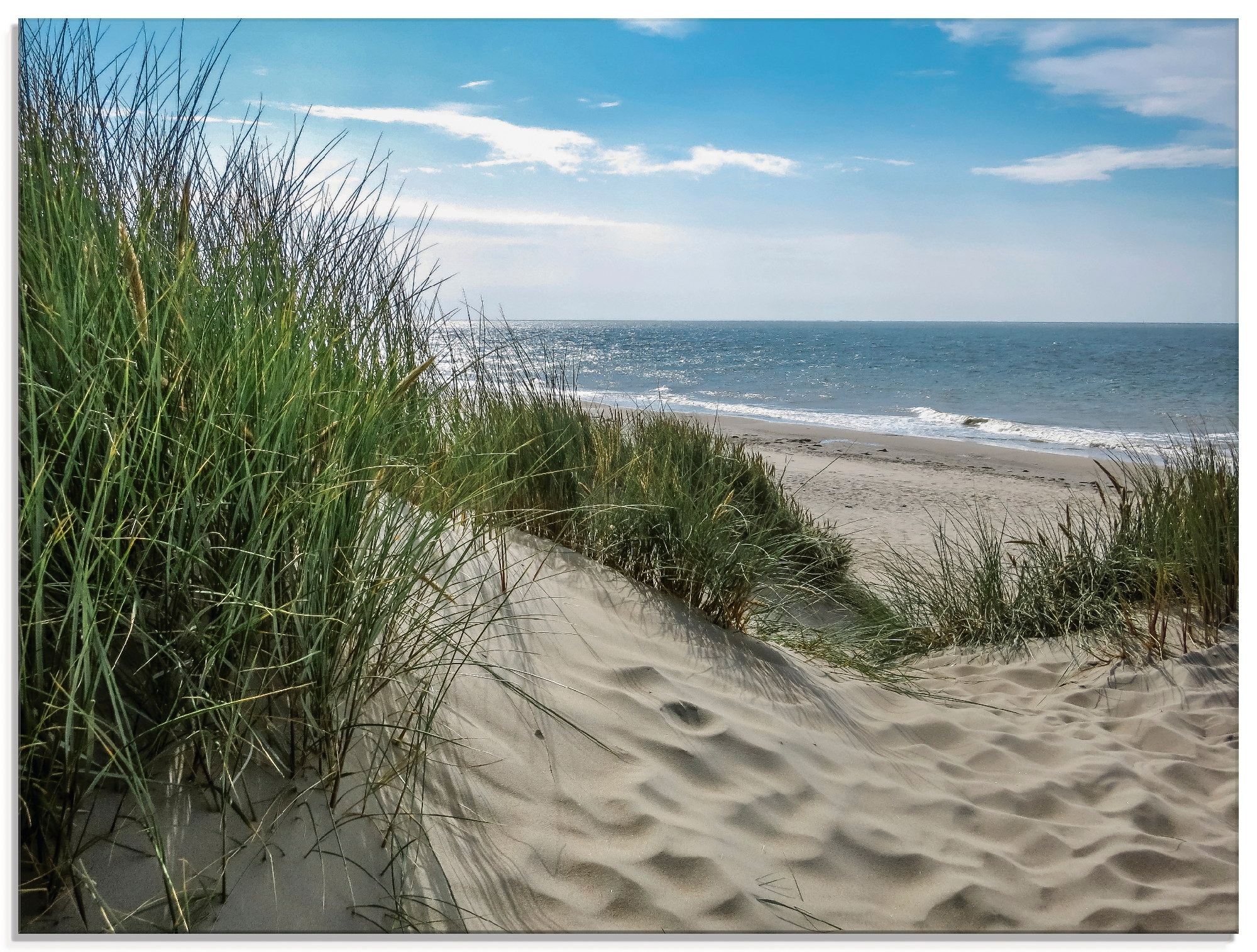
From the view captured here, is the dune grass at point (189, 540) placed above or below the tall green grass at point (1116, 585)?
above

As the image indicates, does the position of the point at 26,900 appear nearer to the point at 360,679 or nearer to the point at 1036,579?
the point at 360,679

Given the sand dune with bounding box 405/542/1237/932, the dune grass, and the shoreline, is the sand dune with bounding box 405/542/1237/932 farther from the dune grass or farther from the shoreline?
the shoreline

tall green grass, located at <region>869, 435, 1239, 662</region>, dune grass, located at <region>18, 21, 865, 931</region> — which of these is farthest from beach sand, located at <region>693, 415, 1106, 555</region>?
dune grass, located at <region>18, 21, 865, 931</region>

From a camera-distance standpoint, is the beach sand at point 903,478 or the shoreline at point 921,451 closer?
the beach sand at point 903,478

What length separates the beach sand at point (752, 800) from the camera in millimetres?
1367

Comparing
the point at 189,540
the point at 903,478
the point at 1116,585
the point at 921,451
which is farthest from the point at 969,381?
the point at 189,540

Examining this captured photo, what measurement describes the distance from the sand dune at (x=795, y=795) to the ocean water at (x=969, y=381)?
1173 millimetres

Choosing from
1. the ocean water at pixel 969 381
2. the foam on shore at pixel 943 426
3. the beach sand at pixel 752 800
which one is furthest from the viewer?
the foam on shore at pixel 943 426

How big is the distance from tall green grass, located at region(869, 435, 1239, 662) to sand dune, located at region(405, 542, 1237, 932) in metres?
0.36

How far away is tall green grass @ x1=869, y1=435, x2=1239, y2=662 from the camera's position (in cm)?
292

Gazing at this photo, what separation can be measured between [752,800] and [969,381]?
22212 millimetres

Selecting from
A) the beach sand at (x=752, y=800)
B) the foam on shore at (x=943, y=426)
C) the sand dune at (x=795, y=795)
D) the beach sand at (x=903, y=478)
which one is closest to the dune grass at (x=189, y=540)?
the beach sand at (x=752, y=800)

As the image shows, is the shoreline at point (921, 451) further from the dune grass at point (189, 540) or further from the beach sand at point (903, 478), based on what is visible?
the dune grass at point (189, 540)
